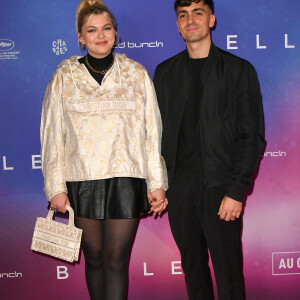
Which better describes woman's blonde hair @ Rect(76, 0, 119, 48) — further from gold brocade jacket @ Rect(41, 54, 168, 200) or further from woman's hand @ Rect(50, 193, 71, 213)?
woman's hand @ Rect(50, 193, 71, 213)

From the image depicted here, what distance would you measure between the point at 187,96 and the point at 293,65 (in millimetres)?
963

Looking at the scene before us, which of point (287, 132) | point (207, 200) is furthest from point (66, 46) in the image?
point (287, 132)

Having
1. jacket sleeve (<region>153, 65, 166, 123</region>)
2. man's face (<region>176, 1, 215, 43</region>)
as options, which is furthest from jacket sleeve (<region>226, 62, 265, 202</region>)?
jacket sleeve (<region>153, 65, 166, 123</region>)

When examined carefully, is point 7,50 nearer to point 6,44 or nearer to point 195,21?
point 6,44

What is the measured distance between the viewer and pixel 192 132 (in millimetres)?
2275

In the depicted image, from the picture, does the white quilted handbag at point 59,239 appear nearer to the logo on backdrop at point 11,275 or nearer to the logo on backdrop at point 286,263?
the logo on backdrop at point 11,275

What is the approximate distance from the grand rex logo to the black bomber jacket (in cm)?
122

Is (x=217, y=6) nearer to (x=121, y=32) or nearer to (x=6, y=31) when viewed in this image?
(x=121, y=32)

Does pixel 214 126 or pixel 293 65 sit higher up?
pixel 293 65

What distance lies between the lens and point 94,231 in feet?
7.33

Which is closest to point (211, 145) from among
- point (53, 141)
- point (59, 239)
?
point (53, 141)

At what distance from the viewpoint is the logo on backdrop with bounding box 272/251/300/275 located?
3.00m

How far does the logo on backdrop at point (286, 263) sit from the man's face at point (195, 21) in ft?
5.46

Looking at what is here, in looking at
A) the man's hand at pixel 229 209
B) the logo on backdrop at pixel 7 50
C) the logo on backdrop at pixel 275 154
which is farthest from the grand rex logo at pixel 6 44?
the logo on backdrop at pixel 275 154
